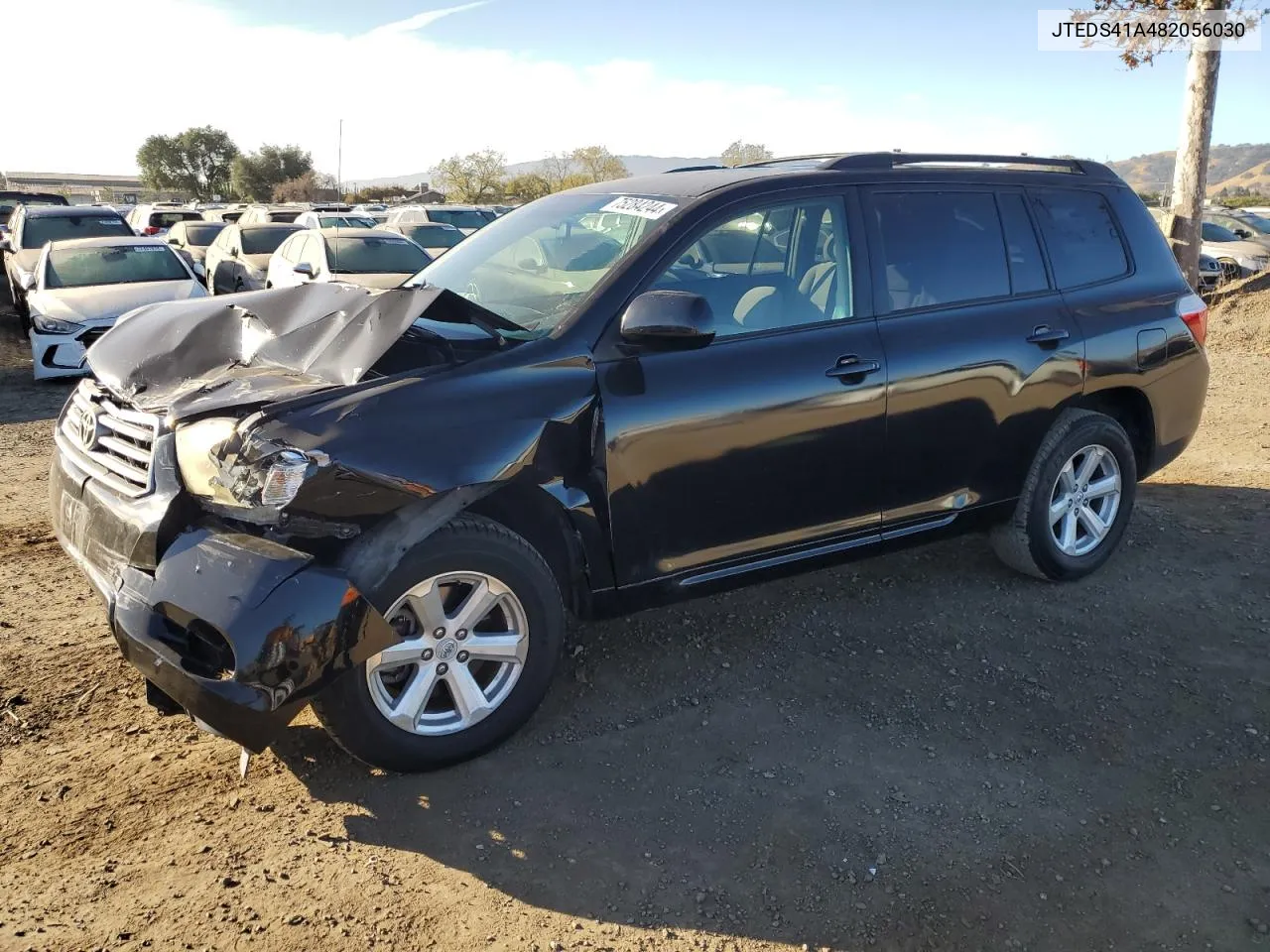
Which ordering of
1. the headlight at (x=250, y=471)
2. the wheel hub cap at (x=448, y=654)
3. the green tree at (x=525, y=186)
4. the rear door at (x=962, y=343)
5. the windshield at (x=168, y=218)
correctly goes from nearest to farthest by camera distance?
1. the headlight at (x=250, y=471)
2. the wheel hub cap at (x=448, y=654)
3. the rear door at (x=962, y=343)
4. the windshield at (x=168, y=218)
5. the green tree at (x=525, y=186)

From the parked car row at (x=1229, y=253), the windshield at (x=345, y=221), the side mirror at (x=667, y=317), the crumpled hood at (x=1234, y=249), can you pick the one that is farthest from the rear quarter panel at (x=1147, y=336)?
the windshield at (x=345, y=221)

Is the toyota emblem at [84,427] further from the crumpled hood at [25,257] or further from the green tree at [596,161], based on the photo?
the green tree at [596,161]

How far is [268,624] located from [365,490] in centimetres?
47

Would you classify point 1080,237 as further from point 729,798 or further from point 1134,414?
point 729,798

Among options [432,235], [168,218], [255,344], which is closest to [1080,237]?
[255,344]

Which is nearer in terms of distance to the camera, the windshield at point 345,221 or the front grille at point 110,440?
the front grille at point 110,440

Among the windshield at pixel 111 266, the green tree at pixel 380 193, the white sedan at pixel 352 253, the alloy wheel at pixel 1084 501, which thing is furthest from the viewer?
the green tree at pixel 380 193

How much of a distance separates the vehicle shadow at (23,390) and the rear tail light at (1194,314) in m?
8.70

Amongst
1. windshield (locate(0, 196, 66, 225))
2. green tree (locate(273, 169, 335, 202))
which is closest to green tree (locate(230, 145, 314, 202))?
green tree (locate(273, 169, 335, 202))

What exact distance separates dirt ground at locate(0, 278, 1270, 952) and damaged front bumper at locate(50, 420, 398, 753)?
1.57ft

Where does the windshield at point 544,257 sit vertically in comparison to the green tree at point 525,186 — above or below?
below

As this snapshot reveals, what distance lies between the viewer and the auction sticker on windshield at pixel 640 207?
3.73 m

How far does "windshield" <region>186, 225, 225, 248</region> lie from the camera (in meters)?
19.4

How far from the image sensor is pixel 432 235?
18047mm
